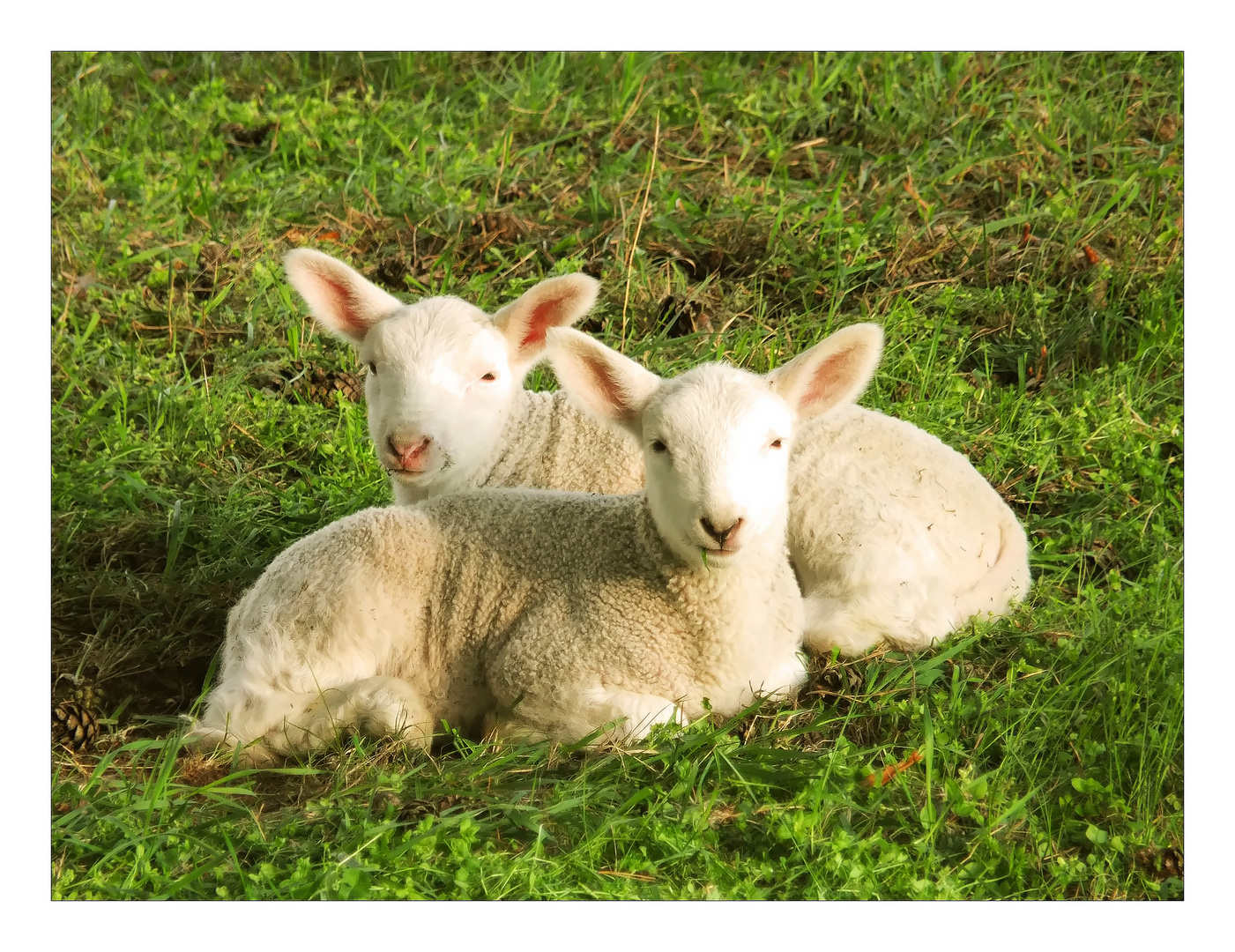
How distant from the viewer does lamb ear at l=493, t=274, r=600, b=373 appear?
4.89 m

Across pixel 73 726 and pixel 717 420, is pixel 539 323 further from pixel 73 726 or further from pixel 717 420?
pixel 73 726

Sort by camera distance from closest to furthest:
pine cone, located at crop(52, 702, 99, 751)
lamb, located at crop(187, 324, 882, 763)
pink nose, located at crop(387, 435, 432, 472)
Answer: lamb, located at crop(187, 324, 882, 763), pine cone, located at crop(52, 702, 99, 751), pink nose, located at crop(387, 435, 432, 472)

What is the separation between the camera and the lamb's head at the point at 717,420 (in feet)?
11.8

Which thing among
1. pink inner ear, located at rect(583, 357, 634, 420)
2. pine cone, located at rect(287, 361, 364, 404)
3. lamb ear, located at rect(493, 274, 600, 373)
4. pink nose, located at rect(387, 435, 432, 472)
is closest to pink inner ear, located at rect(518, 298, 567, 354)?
lamb ear, located at rect(493, 274, 600, 373)

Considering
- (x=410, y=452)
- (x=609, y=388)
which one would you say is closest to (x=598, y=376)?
(x=609, y=388)

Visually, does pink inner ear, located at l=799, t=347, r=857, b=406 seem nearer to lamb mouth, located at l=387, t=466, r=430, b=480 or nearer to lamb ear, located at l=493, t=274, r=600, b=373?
lamb ear, located at l=493, t=274, r=600, b=373

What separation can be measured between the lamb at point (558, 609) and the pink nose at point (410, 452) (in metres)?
0.25

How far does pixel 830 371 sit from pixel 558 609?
1.07m

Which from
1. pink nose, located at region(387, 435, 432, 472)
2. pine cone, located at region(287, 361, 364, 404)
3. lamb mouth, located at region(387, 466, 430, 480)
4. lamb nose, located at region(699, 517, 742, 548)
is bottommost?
pine cone, located at region(287, 361, 364, 404)

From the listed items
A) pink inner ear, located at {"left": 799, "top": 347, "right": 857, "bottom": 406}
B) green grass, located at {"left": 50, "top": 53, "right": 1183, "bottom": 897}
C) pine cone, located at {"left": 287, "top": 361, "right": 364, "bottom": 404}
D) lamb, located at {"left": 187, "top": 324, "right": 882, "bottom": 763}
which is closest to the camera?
green grass, located at {"left": 50, "top": 53, "right": 1183, "bottom": 897}

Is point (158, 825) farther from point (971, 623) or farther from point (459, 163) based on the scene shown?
point (459, 163)

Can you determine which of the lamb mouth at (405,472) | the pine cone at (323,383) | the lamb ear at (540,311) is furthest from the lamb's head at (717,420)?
the pine cone at (323,383)

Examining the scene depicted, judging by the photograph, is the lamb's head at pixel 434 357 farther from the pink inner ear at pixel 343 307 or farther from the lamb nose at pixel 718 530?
the lamb nose at pixel 718 530

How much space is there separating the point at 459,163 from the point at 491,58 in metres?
0.99
